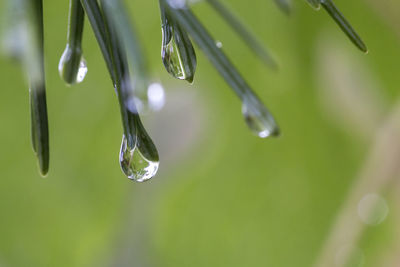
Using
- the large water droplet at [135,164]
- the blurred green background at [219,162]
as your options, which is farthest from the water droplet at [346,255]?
the large water droplet at [135,164]

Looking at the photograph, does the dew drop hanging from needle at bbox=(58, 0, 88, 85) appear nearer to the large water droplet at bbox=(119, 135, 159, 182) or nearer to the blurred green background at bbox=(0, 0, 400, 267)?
the large water droplet at bbox=(119, 135, 159, 182)

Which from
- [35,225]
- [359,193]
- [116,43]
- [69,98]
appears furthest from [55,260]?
[116,43]

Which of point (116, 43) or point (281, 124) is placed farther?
point (281, 124)

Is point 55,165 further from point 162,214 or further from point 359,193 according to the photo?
point 359,193

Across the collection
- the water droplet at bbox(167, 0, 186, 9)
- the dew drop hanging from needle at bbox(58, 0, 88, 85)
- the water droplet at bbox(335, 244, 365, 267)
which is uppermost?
the dew drop hanging from needle at bbox(58, 0, 88, 85)

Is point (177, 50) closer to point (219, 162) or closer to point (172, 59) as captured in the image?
point (172, 59)

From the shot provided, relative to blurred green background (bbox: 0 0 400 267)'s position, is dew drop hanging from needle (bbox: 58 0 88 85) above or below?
above

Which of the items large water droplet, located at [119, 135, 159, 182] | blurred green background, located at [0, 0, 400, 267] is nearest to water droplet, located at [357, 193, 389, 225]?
blurred green background, located at [0, 0, 400, 267]

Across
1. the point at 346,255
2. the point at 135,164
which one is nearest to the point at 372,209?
the point at 346,255
